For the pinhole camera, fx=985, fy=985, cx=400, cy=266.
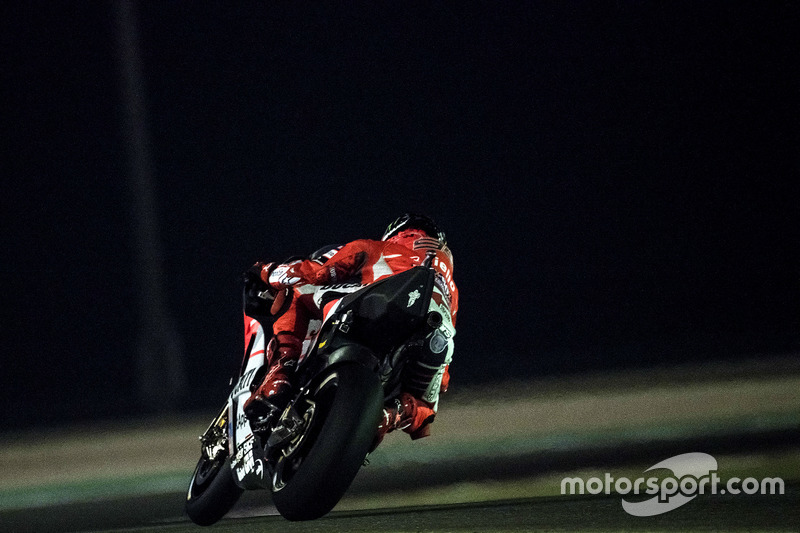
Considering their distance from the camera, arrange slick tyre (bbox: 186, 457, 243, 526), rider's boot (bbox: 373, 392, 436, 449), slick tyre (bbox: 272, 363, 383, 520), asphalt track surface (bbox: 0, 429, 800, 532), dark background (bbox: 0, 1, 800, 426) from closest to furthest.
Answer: slick tyre (bbox: 272, 363, 383, 520) → asphalt track surface (bbox: 0, 429, 800, 532) → rider's boot (bbox: 373, 392, 436, 449) → slick tyre (bbox: 186, 457, 243, 526) → dark background (bbox: 0, 1, 800, 426)

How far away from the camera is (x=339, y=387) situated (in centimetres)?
340

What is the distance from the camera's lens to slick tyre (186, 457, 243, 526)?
15.1 feet

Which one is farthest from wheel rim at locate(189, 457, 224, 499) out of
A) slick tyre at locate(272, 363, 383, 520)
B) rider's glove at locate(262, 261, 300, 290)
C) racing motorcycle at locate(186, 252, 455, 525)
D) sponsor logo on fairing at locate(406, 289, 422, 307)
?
sponsor logo on fairing at locate(406, 289, 422, 307)

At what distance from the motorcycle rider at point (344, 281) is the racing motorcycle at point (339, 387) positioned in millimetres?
47

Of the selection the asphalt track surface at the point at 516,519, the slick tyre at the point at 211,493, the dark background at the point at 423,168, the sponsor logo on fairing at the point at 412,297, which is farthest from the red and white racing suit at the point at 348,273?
the dark background at the point at 423,168

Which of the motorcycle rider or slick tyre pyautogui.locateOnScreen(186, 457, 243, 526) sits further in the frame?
slick tyre pyautogui.locateOnScreen(186, 457, 243, 526)

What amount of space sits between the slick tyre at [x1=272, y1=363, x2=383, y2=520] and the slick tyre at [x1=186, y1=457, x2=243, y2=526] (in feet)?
4.02

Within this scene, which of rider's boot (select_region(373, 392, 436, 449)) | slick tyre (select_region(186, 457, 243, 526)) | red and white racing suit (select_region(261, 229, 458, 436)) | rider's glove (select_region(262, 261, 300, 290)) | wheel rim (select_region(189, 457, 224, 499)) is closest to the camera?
rider's boot (select_region(373, 392, 436, 449))

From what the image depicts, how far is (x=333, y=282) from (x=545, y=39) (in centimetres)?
630

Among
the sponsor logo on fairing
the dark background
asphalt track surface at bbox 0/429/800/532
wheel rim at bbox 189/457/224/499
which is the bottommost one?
asphalt track surface at bbox 0/429/800/532

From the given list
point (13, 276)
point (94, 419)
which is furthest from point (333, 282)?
point (13, 276)

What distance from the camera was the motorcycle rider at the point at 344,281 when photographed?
A: 4.05 m

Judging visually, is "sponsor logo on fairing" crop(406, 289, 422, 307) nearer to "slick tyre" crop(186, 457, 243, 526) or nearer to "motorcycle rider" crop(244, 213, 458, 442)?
"motorcycle rider" crop(244, 213, 458, 442)

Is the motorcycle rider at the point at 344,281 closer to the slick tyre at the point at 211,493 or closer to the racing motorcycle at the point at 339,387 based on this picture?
the racing motorcycle at the point at 339,387
